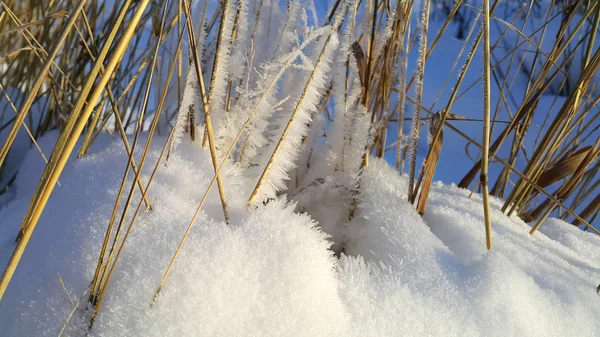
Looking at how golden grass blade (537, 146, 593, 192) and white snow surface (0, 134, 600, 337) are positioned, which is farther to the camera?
golden grass blade (537, 146, 593, 192)

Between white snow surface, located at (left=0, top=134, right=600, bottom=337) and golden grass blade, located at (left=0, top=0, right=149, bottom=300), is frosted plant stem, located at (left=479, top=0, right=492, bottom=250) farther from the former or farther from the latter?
golden grass blade, located at (left=0, top=0, right=149, bottom=300)

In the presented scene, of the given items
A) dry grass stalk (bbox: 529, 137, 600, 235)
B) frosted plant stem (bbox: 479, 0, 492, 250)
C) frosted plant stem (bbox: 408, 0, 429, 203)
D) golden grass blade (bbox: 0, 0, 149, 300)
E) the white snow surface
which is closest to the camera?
golden grass blade (bbox: 0, 0, 149, 300)

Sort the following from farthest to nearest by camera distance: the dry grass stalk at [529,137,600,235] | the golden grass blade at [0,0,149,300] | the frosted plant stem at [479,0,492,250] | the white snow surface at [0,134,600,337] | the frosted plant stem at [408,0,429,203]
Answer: the dry grass stalk at [529,137,600,235], the frosted plant stem at [408,0,429,203], the frosted plant stem at [479,0,492,250], the white snow surface at [0,134,600,337], the golden grass blade at [0,0,149,300]

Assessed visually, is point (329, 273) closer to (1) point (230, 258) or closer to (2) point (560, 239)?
(1) point (230, 258)

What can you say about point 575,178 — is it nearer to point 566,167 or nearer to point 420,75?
point 566,167

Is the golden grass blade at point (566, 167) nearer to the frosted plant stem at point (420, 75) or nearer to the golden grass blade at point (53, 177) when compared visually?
the frosted plant stem at point (420, 75)

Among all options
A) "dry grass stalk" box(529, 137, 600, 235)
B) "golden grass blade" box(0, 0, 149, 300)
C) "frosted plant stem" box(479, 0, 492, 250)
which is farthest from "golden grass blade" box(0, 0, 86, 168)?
"dry grass stalk" box(529, 137, 600, 235)

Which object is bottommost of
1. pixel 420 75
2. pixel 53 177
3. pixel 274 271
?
pixel 274 271

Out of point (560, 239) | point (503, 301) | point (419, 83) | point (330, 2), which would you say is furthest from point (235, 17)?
point (560, 239)

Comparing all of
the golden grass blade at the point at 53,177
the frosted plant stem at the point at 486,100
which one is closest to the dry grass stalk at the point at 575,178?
the frosted plant stem at the point at 486,100

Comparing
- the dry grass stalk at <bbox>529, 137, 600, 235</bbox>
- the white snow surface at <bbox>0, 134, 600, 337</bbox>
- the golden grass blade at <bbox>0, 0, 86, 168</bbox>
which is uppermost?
the golden grass blade at <bbox>0, 0, 86, 168</bbox>

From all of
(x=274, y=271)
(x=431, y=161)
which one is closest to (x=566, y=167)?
(x=431, y=161)
